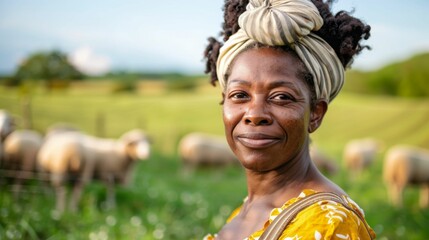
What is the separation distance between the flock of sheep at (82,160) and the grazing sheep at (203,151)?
3.27 m

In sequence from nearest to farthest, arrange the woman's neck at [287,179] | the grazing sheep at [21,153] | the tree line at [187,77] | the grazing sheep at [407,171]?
the woman's neck at [287,179] → the grazing sheep at [21,153] → the grazing sheep at [407,171] → the tree line at [187,77]

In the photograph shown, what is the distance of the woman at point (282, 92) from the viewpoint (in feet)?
4.83

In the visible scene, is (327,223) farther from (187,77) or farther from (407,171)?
(187,77)

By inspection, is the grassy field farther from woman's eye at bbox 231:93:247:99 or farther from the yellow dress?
the yellow dress

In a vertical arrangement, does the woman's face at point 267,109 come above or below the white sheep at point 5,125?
above

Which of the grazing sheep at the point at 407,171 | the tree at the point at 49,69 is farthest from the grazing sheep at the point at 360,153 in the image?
the tree at the point at 49,69

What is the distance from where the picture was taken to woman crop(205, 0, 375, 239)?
1.47 m

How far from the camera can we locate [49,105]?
32.8ft

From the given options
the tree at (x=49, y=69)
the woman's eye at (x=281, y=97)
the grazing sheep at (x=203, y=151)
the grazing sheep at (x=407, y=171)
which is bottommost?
the grazing sheep at (x=203, y=151)

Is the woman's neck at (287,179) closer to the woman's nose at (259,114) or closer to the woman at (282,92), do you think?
the woman at (282,92)

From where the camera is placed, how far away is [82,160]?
743 cm

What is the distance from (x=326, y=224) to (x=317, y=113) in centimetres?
40

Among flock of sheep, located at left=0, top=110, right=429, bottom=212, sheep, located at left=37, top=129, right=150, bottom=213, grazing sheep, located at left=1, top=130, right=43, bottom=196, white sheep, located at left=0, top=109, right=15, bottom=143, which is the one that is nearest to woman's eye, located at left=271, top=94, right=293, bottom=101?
flock of sheep, located at left=0, top=110, right=429, bottom=212

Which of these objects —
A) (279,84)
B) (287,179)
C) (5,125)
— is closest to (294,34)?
(279,84)
